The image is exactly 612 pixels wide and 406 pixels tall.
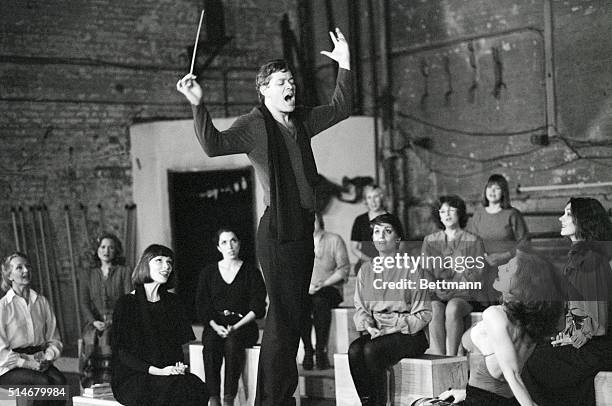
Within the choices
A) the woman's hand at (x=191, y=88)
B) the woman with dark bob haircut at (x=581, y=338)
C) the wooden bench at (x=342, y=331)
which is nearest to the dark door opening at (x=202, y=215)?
the wooden bench at (x=342, y=331)

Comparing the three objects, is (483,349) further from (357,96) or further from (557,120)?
(357,96)

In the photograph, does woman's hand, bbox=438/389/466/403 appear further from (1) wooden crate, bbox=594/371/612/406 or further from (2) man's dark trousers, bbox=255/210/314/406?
(1) wooden crate, bbox=594/371/612/406

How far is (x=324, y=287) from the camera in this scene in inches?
274

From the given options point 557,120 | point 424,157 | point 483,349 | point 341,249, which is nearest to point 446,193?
point 424,157

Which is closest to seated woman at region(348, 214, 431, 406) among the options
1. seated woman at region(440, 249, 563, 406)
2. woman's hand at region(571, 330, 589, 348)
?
woman's hand at region(571, 330, 589, 348)

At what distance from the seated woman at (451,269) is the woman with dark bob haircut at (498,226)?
149 mm

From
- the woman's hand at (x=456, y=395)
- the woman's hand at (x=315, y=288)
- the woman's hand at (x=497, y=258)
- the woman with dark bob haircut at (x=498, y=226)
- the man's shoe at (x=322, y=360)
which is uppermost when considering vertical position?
the woman with dark bob haircut at (x=498, y=226)

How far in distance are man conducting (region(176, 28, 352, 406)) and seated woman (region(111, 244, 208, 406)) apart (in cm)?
123

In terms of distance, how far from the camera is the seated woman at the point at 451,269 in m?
6.09

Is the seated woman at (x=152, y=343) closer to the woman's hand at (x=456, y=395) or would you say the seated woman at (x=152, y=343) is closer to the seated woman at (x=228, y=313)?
the seated woman at (x=228, y=313)

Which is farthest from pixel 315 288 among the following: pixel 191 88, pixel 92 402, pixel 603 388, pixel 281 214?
pixel 191 88

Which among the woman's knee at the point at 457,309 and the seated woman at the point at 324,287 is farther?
the seated woman at the point at 324,287

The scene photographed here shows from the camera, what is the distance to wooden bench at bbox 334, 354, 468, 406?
5004 mm

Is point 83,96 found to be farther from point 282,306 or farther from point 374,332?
point 282,306
